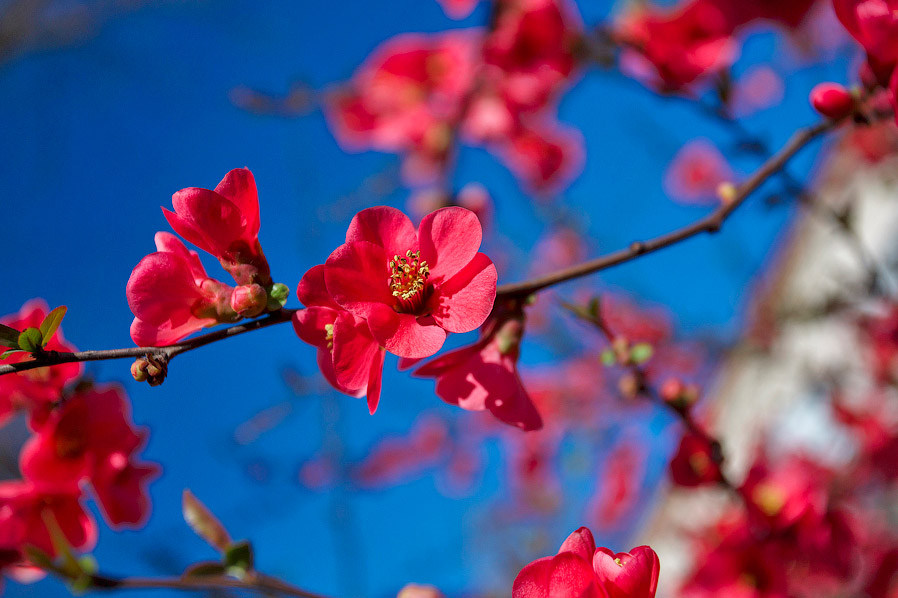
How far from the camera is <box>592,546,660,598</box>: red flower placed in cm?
47

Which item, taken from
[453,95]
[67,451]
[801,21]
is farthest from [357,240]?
[453,95]

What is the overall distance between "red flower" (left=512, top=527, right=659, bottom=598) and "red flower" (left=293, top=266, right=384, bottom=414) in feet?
0.63

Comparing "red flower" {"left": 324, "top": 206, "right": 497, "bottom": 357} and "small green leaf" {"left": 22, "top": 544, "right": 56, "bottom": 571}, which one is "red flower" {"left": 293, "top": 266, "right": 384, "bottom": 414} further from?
"small green leaf" {"left": 22, "top": 544, "right": 56, "bottom": 571}

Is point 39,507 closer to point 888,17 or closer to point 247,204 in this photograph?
point 247,204

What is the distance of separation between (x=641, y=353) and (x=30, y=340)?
2.12 ft

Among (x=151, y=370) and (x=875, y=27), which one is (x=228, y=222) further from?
(x=875, y=27)

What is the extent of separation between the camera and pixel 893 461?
1539mm

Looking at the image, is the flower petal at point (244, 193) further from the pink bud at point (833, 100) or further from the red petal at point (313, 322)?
the pink bud at point (833, 100)

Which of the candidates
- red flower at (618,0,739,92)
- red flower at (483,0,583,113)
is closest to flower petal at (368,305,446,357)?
red flower at (618,0,739,92)

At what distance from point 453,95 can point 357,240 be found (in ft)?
4.72

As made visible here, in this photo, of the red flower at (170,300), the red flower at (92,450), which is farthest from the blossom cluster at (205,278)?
the red flower at (92,450)

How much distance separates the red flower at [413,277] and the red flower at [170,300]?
13cm

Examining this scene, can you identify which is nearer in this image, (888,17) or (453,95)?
(888,17)

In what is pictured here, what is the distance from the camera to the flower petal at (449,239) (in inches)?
21.0
